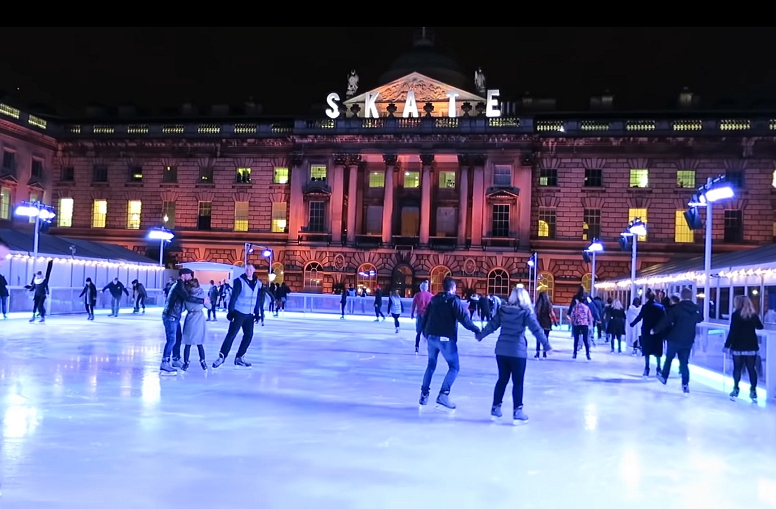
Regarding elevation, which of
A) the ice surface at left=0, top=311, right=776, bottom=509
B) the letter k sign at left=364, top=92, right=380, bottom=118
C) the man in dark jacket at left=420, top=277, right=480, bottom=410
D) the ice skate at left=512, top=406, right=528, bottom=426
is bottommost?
the ice surface at left=0, top=311, right=776, bottom=509

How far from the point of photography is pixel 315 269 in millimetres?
53844

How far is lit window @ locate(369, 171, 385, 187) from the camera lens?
184 ft

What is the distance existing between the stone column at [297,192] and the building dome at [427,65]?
9.10 meters

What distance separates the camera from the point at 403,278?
52875mm

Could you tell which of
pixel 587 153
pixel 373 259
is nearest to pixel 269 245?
pixel 373 259

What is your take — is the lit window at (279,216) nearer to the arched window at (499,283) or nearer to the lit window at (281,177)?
the lit window at (281,177)

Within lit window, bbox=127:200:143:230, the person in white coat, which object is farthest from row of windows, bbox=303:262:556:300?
the person in white coat

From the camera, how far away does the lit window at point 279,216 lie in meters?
55.7

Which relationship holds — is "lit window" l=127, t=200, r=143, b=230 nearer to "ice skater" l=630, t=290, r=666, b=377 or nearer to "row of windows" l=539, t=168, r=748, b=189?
"row of windows" l=539, t=168, r=748, b=189

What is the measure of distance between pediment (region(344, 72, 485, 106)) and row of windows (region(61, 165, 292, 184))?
7.27 metres

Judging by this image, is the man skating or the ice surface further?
the man skating

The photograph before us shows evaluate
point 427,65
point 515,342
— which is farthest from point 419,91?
point 515,342

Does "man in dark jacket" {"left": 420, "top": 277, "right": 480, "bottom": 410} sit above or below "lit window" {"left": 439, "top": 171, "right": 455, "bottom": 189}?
below

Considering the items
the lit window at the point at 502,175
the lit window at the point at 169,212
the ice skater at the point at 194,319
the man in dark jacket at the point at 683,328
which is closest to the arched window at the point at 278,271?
the lit window at the point at 169,212
